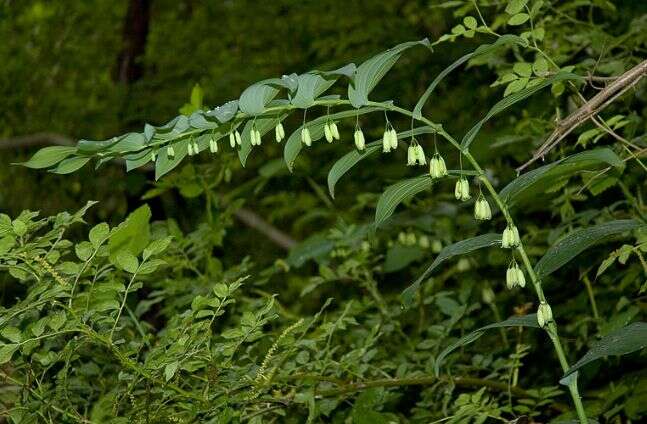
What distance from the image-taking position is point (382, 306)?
1.53 m

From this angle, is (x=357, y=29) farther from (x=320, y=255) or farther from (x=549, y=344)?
(x=549, y=344)

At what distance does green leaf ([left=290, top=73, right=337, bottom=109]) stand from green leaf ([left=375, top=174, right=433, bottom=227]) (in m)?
0.12

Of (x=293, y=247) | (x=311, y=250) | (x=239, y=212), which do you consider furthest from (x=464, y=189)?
(x=239, y=212)

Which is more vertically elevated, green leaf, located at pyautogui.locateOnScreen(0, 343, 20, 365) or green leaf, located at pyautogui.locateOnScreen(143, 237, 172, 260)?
green leaf, located at pyautogui.locateOnScreen(143, 237, 172, 260)

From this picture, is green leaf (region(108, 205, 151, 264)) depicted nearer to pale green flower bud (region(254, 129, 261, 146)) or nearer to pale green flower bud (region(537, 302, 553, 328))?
pale green flower bud (region(254, 129, 261, 146))

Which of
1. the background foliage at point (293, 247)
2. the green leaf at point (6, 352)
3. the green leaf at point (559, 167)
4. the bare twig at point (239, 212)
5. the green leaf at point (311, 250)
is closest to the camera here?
the green leaf at point (559, 167)

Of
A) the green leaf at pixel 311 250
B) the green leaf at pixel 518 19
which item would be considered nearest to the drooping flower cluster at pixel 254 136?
the green leaf at pixel 518 19

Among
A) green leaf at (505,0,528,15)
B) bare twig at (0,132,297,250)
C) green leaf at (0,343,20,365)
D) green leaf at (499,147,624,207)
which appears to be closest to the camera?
green leaf at (499,147,624,207)

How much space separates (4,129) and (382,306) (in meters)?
A: 2.10

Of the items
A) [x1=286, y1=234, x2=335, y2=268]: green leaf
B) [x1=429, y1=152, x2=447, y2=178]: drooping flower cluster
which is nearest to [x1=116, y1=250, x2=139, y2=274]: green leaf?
[x1=429, y1=152, x2=447, y2=178]: drooping flower cluster

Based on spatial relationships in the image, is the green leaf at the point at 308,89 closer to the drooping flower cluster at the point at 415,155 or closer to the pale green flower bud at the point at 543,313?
the drooping flower cluster at the point at 415,155

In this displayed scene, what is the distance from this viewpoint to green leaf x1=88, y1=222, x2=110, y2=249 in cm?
93

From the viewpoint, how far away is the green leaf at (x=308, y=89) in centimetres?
80

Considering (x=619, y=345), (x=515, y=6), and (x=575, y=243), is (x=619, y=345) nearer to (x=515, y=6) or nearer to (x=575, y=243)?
(x=575, y=243)
